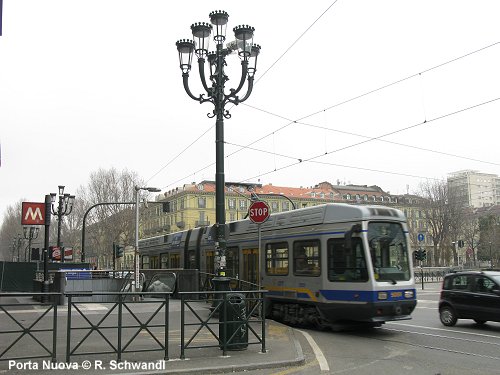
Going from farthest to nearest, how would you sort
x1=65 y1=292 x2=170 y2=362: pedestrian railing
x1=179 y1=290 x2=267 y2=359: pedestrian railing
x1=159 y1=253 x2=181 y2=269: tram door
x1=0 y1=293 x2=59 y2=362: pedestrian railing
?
x1=159 y1=253 x2=181 y2=269: tram door, x1=179 y1=290 x2=267 y2=359: pedestrian railing, x1=65 y1=292 x2=170 y2=362: pedestrian railing, x1=0 y1=293 x2=59 y2=362: pedestrian railing

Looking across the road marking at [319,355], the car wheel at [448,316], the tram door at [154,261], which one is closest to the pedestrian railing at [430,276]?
the tram door at [154,261]

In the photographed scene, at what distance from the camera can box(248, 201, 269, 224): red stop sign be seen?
12188mm

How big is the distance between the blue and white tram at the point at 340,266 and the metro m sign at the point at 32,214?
28.1 ft

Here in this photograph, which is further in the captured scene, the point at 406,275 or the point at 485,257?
the point at 485,257

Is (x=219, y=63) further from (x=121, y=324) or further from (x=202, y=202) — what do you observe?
(x=202, y=202)

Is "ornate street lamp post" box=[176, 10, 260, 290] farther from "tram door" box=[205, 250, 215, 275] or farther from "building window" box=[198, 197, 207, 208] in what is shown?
"building window" box=[198, 197, 207, 208]

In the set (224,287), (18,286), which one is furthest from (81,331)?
(18,286)

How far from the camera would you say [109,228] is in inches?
2378

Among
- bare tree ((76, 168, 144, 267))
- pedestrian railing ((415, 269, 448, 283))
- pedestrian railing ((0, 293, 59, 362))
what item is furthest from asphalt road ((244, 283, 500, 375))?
bare tree ((76, 168, 144, 267))

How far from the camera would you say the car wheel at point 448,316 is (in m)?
13.8

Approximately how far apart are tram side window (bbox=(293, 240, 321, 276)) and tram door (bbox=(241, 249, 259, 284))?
208 cm

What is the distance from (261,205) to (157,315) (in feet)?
15.1

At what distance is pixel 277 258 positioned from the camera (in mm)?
14977

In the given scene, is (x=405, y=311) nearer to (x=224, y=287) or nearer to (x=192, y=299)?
(x=224, y=287)
